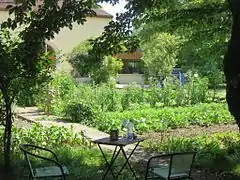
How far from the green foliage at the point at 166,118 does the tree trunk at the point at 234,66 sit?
680 cm

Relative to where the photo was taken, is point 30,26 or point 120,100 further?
point 120,100

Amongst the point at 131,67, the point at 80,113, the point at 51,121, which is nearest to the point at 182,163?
the point at 80,113

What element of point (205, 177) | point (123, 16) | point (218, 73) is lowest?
point (205, 177)

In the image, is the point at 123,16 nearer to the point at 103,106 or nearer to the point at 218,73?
the point at 103,106

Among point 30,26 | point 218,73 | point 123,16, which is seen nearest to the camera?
point 30,26

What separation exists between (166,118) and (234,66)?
8.05 meters

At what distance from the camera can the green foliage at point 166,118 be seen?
11.7 metres

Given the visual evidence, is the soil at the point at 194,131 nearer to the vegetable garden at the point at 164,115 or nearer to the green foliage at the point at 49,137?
the vegetable garden at the point at 164,115

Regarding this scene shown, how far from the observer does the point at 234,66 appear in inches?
177

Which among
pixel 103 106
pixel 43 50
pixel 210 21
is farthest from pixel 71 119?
pixel 43 50

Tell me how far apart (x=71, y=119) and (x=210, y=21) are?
5968 millimetres

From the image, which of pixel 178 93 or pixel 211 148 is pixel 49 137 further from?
pixel 178 93

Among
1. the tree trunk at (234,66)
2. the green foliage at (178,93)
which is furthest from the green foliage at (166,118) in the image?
the tree trunk at (234,66)

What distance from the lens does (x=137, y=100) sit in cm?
1673
